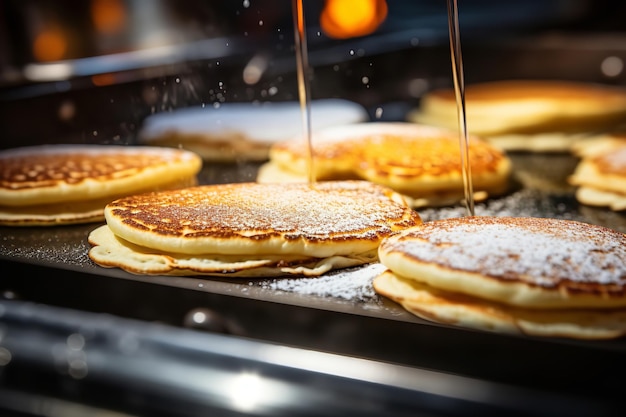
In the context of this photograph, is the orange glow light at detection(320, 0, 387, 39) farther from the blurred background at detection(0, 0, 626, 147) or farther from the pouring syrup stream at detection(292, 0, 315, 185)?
the pouring syrup stream at detection(292, 0, 315, 185)

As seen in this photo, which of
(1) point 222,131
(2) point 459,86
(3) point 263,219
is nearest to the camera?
(3) point 263,219

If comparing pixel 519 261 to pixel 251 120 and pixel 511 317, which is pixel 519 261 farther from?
pixel 251 120

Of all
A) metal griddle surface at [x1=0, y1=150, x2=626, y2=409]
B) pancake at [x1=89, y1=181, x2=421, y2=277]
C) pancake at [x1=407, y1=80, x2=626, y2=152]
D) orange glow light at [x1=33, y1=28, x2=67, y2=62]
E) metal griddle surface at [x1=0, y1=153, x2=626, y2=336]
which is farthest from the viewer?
orange glow light at [x1=33, y1=28, x2=67, y2=62]

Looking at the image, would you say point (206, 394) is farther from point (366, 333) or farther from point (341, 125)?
point (341, 125)

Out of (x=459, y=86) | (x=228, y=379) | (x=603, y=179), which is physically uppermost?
(x=459, y=86)

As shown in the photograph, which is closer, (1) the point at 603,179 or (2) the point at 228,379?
(2) the point at 228,379

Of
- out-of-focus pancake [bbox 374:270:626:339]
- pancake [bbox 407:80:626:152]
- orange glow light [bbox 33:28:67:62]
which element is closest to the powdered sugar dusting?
out-of-focus pancake [bbox 374:270:626:339]

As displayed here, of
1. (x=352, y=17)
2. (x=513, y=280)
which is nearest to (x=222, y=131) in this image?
(x=513, y=280)

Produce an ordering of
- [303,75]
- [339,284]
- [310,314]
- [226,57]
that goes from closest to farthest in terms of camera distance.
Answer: [310,314] → [339,284] → [303,75] → [226,57]
